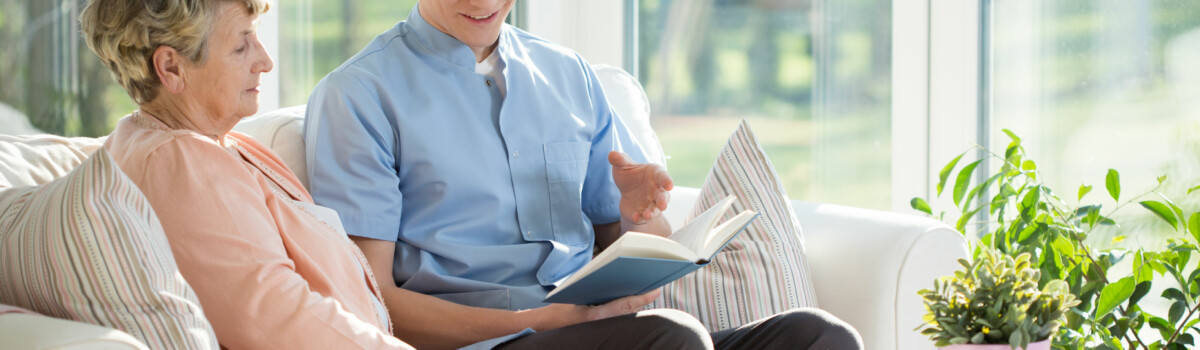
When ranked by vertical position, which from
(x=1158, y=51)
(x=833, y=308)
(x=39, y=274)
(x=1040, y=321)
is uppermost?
(x=1158, y=51)

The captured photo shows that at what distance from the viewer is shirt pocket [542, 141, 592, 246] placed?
1722 millimetres

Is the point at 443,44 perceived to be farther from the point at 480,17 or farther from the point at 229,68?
the point at 229,68

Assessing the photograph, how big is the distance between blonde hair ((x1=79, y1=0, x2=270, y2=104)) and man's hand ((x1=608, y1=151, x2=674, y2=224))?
0.68 metres

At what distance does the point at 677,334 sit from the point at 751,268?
0.41 metres

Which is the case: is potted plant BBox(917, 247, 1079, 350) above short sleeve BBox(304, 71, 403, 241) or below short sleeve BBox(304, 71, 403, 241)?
below

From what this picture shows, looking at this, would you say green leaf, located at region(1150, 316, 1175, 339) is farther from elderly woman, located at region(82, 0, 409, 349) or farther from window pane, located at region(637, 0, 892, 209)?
elderly woman, located at region(82, 0, 409, 349)

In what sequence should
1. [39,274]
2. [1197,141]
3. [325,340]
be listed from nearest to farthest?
[39,274]
[325,340]
[1197,141]

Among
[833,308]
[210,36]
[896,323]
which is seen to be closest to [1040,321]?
[896,323]

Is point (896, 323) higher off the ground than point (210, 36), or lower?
lower

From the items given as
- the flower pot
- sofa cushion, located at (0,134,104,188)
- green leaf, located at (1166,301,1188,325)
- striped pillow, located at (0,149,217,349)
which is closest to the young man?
the flower pot

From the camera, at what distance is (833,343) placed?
55.1 inches

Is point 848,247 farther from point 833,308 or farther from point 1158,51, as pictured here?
point 1158,51

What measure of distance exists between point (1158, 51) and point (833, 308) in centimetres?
99

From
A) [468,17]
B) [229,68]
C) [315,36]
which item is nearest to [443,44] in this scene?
[468,17]
